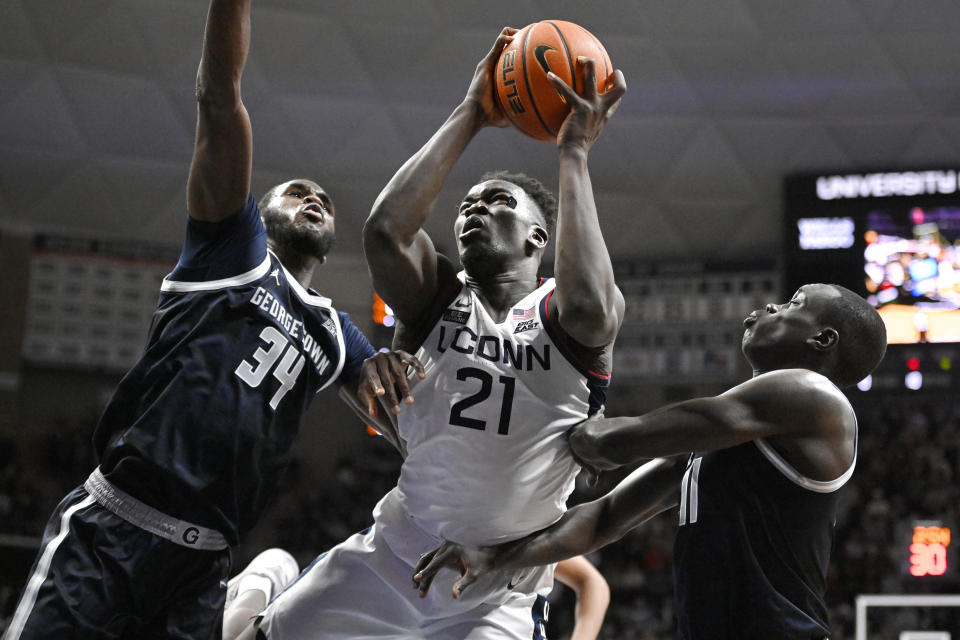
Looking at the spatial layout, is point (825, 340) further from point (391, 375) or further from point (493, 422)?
point (391, 375)

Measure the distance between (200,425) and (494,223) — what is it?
4.37 ft

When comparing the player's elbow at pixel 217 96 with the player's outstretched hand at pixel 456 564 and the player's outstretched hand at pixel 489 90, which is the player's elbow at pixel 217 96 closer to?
the player's outstretched hand at pixel 489 90

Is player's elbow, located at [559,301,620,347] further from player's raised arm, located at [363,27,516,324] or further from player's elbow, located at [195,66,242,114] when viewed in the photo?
player's elbow, located at [195,66,242,114]

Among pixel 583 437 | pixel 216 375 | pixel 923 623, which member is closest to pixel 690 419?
pixel 583 437

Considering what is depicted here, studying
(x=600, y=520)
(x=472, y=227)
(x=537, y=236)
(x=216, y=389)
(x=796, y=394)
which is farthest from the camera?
(x=537, y=236)

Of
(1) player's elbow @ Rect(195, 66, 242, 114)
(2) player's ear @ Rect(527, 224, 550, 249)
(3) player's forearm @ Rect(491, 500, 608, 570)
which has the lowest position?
(3) player's forearm @ Rect(491, 500, 608, 570)

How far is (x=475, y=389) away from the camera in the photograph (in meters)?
3.62

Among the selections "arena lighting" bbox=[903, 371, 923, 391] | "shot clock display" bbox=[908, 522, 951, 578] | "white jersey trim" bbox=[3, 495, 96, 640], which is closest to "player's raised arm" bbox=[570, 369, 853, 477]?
"white jersey trim" bbox=[3, 495, 96, 640]

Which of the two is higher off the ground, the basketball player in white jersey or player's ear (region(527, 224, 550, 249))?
player's ear (region(527, 224, 550, 249))

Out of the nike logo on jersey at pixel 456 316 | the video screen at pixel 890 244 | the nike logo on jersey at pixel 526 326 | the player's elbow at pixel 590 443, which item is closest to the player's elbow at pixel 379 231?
the nike logo on jersey at pixel 456 316

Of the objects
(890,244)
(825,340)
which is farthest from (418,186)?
(890,244)

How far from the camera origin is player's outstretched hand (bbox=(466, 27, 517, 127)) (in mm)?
3848

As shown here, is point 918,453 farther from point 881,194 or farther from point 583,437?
point 583,437

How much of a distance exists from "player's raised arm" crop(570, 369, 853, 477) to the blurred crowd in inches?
304
